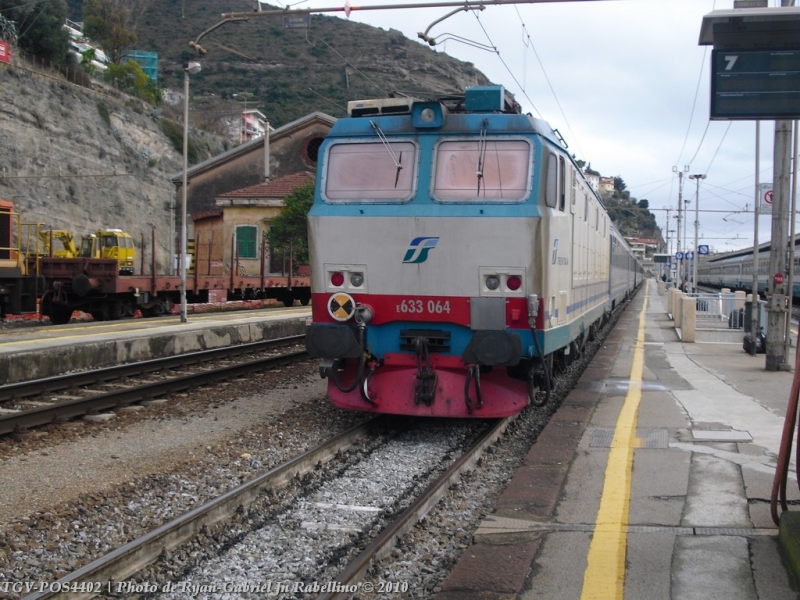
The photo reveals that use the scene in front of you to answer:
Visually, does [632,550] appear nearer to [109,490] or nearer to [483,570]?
[483,570]

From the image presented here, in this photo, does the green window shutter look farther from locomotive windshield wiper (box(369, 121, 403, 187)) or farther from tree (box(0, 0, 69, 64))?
locomotive windshield wiper (box(369, 121, 403, 187))

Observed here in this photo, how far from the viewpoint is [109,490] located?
240 inches

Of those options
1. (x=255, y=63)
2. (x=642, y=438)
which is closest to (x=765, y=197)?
(x=642, y=438)

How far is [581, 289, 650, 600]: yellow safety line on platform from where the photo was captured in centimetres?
428

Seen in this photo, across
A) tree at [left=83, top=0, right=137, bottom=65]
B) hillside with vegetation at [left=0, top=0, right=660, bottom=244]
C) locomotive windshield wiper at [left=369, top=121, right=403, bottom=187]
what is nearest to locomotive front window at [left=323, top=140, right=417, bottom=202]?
locomotive windshield wiper at [left=369, top=121, right=403, bottom=187]

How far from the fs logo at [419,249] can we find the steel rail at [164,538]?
209 centimetres

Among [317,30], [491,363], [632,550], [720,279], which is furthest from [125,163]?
[317,30]

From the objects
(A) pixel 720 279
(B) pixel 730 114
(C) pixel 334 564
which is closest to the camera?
(C) pixel 334 564

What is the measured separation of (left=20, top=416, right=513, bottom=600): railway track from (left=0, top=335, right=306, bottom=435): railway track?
10.9 ft

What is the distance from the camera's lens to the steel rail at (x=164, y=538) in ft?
13.9

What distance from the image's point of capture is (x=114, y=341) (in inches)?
548

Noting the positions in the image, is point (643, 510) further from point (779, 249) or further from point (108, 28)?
point (108, 28)

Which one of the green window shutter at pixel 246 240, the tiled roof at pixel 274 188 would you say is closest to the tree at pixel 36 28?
the tiled roof at pixel 274 188

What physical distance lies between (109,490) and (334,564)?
2.16 m
